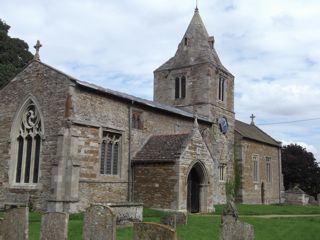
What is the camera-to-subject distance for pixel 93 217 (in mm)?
8906

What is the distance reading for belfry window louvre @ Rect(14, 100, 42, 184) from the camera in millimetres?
20031

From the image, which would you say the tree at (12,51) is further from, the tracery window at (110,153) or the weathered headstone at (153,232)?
the weathered headstone at (153,232)

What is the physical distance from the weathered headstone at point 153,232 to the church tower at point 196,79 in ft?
76.1

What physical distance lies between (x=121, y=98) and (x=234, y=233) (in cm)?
1388

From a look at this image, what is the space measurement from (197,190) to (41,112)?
9.49 m

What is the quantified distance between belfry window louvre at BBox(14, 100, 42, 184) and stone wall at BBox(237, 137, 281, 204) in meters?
18.3

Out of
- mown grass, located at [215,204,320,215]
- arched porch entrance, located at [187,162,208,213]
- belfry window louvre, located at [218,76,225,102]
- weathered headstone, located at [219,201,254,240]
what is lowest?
mown grass, located at [215,204,320,215]

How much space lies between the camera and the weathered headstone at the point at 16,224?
9.12 meters

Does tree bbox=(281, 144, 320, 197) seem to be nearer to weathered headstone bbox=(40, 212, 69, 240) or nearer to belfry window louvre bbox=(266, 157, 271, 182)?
belfry window louvre bbox=(266, 157, 271, 182)

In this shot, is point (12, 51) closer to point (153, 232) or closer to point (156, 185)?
point (156, 185)

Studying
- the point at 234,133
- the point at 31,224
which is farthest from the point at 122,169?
the point at 234,133

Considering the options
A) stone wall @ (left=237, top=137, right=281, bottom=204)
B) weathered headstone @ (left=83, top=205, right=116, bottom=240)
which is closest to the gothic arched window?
weathered headstone @ (left=83, top=205, right=116, bottom=240)

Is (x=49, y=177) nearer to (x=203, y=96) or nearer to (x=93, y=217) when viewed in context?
(x=93, y=217)

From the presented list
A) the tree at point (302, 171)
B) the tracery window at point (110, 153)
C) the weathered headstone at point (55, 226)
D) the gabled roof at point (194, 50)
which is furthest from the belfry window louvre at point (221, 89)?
the weathered headstone at point (55, 226)
